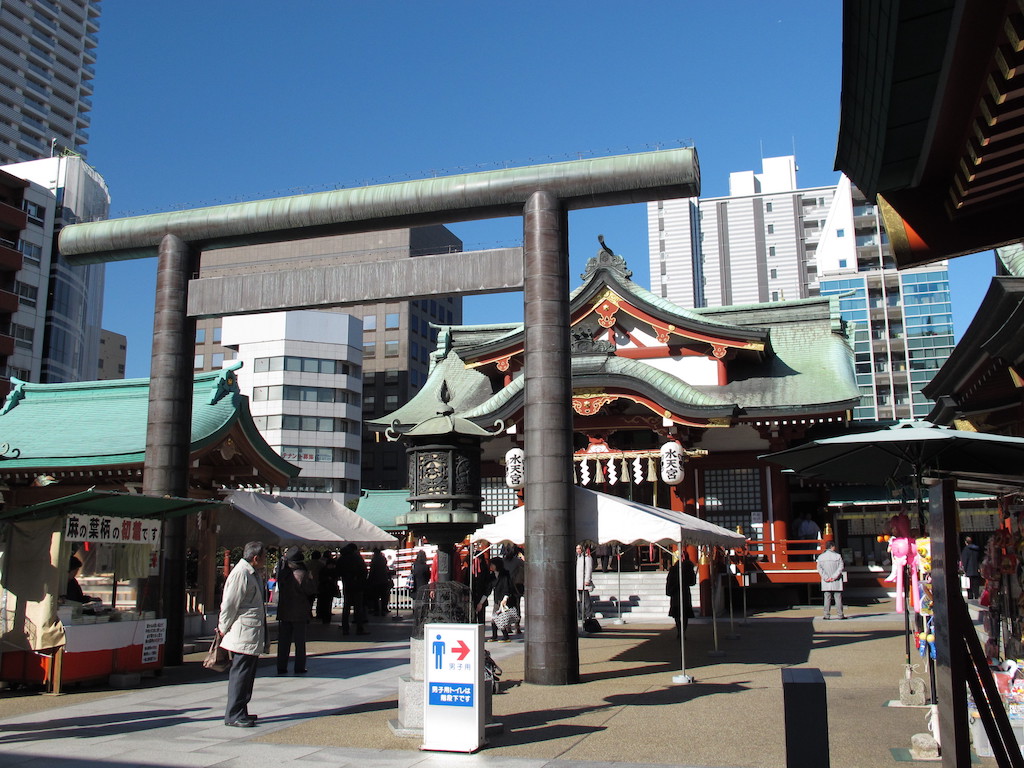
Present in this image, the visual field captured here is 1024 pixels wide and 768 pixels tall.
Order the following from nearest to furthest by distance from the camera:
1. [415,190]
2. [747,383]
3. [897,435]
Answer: [897,435] → [415,190] → [747,383]

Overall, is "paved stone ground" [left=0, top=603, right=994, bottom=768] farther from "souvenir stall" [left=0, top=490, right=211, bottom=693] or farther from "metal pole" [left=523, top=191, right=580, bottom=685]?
"metal pole" [left=523, top=191, right=580, bottom=685]

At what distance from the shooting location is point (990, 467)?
1025cm

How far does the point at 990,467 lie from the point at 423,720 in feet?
22.2

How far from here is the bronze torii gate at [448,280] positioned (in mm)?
11992

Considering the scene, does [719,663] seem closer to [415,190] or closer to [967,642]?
[415,190]

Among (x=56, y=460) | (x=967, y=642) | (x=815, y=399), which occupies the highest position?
(x=815, y=399)

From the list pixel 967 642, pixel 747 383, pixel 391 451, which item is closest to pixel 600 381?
pixel 747 383

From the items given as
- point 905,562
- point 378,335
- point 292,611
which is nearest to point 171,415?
point 292,611

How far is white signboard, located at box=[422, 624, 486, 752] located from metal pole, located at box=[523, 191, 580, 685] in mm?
3208

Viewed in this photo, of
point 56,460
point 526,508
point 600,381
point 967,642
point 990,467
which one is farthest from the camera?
point 600,381

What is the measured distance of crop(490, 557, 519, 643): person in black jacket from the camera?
1703 cm

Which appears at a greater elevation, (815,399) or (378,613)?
(815,399)

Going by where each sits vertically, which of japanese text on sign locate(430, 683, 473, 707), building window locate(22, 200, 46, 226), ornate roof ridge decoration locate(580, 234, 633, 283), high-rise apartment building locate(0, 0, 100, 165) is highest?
high-rise apartment building locate(0, 0, 100, 165)

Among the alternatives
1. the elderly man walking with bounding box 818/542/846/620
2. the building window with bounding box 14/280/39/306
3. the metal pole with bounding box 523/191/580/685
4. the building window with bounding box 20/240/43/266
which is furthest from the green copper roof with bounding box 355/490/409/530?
the building window with bounding box 20/240/43/266
